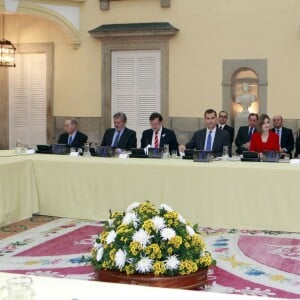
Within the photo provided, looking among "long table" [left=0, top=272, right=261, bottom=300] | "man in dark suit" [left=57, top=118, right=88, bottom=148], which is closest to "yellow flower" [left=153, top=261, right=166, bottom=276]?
"long table" [left=0, top=272, right=261, bottom=300]

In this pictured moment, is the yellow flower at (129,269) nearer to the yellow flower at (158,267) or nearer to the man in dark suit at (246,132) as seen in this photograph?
the yellow flower at (158,267)

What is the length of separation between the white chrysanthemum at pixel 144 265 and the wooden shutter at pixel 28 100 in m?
10.0

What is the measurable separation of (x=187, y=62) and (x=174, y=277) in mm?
8903

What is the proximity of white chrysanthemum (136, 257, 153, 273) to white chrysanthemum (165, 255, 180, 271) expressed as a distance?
85mm

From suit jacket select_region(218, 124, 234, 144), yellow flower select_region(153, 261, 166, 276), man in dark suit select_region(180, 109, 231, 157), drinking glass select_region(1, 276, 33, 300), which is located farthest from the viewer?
suit jacket select_region(218, 124, 234, 144)

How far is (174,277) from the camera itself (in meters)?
3.23

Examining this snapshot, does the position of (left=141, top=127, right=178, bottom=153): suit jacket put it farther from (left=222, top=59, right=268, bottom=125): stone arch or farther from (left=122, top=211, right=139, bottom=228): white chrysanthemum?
(left=122, top=211, right=139, bottom=228): white chrysanthemum

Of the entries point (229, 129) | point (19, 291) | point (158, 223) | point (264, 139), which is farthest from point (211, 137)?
point (19, 291)

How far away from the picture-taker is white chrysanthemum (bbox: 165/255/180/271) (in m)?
3.22

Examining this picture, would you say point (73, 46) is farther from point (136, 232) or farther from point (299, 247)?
point (136, 232)

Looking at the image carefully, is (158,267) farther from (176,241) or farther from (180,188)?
(180,188)

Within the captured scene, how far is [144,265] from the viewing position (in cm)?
321

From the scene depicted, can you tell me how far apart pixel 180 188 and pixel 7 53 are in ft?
21.7

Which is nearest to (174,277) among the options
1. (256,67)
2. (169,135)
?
(169,135)
